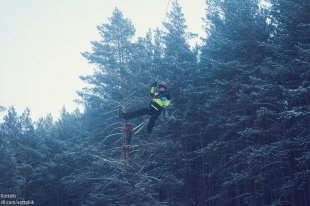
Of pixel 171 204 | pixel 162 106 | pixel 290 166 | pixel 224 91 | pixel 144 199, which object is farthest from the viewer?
pixel 171 204

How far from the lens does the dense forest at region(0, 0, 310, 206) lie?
751 inches

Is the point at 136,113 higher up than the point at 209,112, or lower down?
lower down

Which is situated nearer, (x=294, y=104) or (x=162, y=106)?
(x=162, y=106)

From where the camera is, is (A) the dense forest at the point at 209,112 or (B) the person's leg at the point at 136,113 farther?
(A) the dense forest at the point at 209,112

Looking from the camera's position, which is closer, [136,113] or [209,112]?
[136,113]

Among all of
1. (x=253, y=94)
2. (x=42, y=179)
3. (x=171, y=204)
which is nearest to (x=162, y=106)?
(x=253, y=94)

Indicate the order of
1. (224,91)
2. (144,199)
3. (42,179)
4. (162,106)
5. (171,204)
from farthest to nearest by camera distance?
(42,179)
(171,204)
(224,91)
(144,199)
(162,106)

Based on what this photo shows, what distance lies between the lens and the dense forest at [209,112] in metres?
19.1

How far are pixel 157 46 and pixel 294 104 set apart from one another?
15.3 metres

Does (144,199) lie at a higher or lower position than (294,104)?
lower

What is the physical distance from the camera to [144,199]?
822 inches

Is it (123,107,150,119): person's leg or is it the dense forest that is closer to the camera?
(123,107,150,119): person's leg

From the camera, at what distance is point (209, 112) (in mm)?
23094

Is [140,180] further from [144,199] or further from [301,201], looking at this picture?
[301,201]
